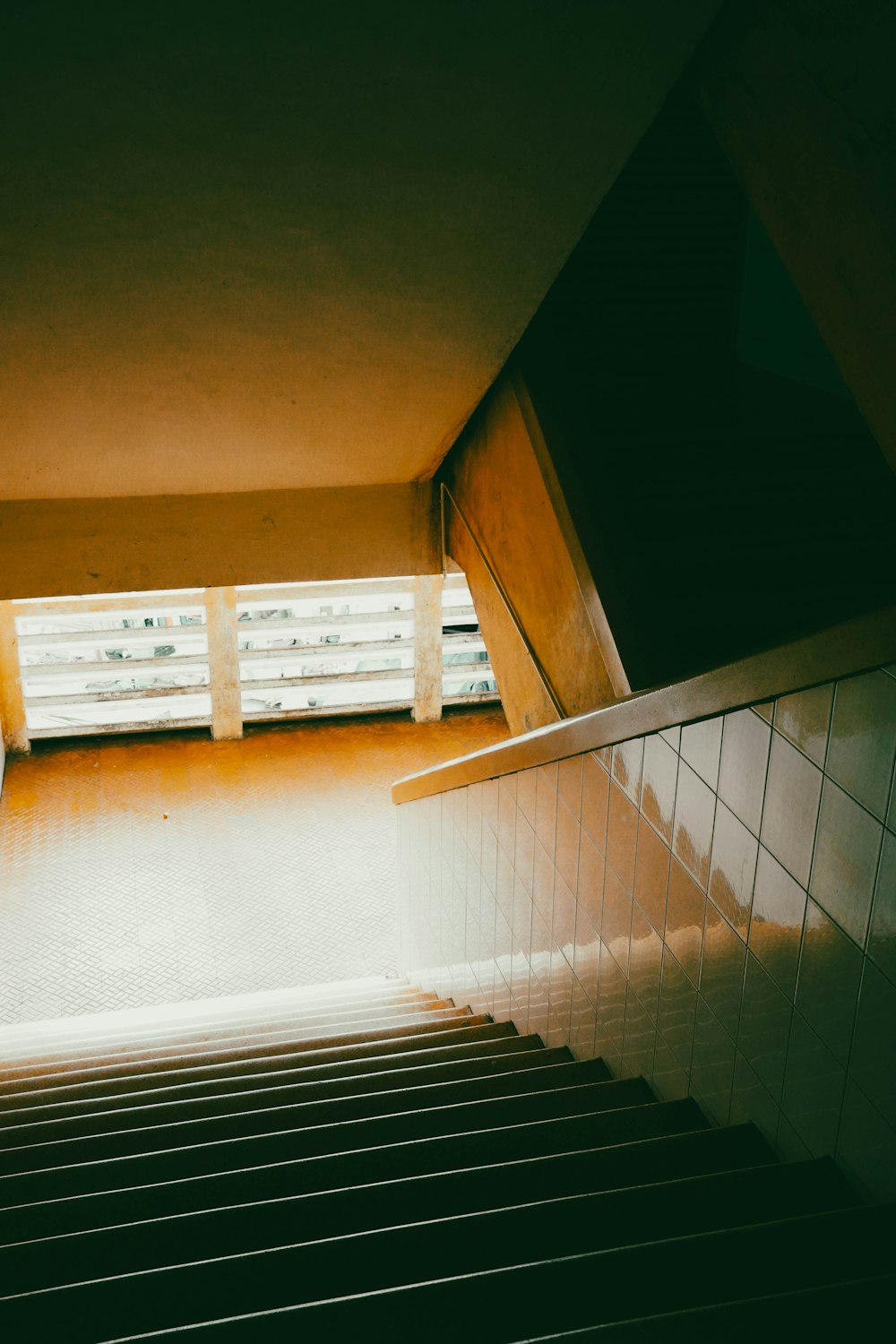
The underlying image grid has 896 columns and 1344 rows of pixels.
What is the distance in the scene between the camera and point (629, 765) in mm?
2617

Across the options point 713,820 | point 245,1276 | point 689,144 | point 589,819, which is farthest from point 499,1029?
point 689,144

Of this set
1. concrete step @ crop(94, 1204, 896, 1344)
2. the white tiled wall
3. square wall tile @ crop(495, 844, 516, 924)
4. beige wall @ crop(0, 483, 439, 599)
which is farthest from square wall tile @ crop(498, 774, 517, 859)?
beige wall @ crop(0, 483, 439, 599)

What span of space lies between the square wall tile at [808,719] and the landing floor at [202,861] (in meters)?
5.06

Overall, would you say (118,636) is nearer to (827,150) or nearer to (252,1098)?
(252,1098)

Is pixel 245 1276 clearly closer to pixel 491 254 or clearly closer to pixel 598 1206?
pixel 598 1206

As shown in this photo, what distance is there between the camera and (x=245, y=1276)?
1.50 m

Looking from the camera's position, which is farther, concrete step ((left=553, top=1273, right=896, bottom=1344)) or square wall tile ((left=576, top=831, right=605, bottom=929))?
square wall tile ((left=576, top=831, right=605, bottom=929))

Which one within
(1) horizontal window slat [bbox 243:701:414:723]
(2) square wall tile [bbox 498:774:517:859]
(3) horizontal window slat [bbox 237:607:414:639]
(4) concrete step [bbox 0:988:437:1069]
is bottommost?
(4) concrete step [bbox 0:988:437:1069]

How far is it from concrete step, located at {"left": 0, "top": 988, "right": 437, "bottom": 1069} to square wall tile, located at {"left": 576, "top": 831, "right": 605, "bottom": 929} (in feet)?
6.16

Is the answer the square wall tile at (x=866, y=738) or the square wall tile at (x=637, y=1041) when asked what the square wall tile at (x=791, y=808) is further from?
the square wall tile at (x=637, y=1041)

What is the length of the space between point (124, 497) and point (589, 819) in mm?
3595

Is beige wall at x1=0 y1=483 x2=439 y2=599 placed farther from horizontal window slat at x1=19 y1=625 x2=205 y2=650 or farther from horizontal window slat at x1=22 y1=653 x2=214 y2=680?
horizontal window slat at x1=22 y1=653 x2=214 y2=680

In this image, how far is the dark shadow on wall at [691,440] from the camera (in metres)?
3.88

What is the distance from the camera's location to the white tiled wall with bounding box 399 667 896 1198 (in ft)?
5.43
